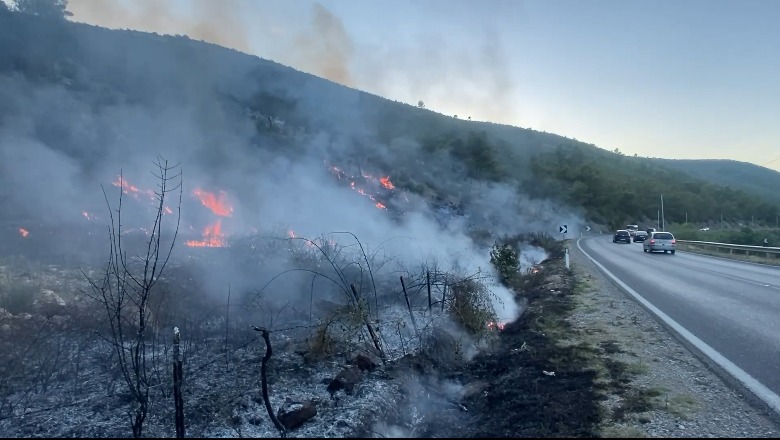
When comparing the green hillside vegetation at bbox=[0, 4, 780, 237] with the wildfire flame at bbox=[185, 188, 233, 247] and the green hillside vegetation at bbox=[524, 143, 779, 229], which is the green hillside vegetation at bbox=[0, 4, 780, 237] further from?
the wildfire flame at bbox=[185, 188, 233, 247]

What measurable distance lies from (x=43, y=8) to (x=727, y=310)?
44.7 metres

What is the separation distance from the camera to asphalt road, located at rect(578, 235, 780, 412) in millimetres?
5648

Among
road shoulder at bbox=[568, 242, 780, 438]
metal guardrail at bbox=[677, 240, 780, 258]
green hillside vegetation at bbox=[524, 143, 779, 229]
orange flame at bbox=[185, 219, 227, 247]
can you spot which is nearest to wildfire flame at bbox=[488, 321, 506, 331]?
road shoulder at bbox=[568, 242, 780, 438]

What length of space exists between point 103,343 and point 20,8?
1552 inches

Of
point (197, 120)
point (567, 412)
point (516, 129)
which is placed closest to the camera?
point (567, 412)

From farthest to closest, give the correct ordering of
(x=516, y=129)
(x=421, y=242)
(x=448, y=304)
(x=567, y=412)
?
(x=516, y=129) < (x=421, y=242) < (x=448, y=304) < (x=567, y=412)

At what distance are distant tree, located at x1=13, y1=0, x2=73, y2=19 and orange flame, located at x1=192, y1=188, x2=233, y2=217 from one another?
2756 cm

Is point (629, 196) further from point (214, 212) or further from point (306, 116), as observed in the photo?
point (214, 212)

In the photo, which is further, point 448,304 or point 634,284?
point 634,284

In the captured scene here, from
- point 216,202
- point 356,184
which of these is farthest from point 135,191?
point 356,184

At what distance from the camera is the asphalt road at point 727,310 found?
222 inches

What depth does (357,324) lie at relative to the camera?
24.7 ft

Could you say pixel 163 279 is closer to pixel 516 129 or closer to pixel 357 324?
pixel 357 324

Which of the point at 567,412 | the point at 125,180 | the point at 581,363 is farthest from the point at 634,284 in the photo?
the point at 125,180
